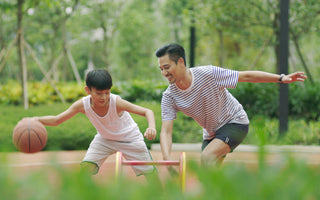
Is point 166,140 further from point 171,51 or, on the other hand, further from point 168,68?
point 171,51

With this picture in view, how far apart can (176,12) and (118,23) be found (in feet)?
11.9

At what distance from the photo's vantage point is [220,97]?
4.37m

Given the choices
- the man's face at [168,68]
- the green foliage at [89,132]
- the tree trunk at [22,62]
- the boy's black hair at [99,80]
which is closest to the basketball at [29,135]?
the boy's black hair at [99,80]

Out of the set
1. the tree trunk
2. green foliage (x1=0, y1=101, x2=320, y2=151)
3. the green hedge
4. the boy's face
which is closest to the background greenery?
the tree trunk

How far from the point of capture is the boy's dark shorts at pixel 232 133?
14.1ft

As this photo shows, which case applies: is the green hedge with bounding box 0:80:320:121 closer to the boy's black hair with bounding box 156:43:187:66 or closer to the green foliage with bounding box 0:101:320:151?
the green foliage with bounding box 0:101:320:151

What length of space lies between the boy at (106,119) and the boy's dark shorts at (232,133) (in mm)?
755

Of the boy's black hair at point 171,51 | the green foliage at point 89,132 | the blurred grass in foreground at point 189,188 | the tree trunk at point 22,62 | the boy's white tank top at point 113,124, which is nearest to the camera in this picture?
the blurred grass in foreground at point 189,188

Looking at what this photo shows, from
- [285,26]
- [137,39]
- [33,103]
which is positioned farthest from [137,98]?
[137,39]

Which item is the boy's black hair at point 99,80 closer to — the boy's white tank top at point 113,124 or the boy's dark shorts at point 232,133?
the boy's white tank top at point 113,124

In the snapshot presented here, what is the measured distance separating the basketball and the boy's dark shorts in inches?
71.2

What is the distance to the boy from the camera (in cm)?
428

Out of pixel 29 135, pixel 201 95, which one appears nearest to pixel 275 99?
pixel 201 95

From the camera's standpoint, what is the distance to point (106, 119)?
4539 millimetres
